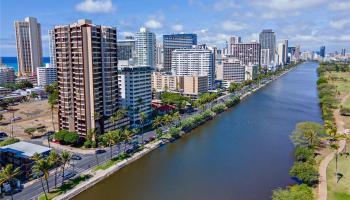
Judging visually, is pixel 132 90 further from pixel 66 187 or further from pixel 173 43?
pixel 173 43

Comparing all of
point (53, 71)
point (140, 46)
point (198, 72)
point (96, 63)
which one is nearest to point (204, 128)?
point (96, 63)

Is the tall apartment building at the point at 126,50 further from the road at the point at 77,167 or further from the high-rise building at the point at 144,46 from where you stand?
the road at the point at 77,167

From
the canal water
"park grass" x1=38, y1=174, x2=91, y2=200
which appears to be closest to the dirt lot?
"park grass" x1=38, y1=174, x2=91, y2=200

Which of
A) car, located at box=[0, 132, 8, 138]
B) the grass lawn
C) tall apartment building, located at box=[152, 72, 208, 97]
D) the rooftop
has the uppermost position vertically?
tall apartment building, located at box=[152, 72, 208, 97]

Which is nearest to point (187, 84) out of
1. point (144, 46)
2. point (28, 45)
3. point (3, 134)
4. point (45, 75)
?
point (144, 46)

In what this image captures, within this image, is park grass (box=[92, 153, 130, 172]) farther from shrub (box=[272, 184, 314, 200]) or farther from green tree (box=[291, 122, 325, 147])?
green tree (box=[291, 122, 325, 147])

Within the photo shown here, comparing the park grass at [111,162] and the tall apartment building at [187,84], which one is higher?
the tall apartment building at [187,84]

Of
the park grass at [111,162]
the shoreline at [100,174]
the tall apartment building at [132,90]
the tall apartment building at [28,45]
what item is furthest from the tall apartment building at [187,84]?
the tall apartment building at [28,45]
